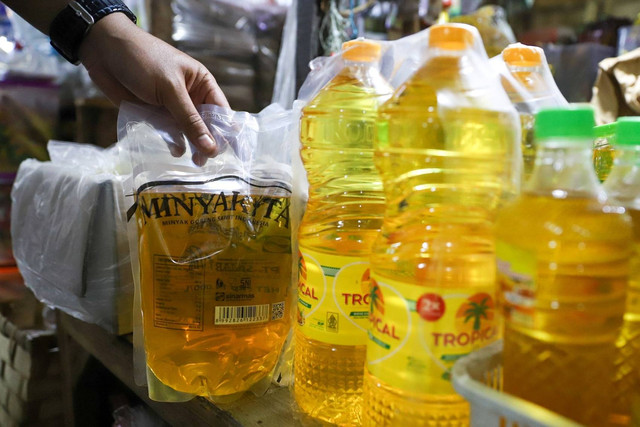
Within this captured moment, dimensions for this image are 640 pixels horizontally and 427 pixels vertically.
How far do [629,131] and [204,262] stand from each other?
1.81 ft

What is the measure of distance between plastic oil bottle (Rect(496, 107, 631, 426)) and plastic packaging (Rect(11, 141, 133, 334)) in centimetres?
74

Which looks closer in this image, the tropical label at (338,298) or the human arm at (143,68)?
the tropical label at (338,298)

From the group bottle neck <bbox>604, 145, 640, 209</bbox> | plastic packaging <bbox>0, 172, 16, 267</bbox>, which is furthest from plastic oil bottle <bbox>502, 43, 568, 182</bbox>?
plastic packaging <bbox>0, 172, 16, 267</bbox>

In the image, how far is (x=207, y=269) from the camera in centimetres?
69

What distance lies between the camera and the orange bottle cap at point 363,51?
2.10 feet

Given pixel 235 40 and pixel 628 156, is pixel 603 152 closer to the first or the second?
pixel 628 156

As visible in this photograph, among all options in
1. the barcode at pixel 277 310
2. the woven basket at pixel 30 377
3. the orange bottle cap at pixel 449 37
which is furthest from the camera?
the woven basket at pixel 30 377

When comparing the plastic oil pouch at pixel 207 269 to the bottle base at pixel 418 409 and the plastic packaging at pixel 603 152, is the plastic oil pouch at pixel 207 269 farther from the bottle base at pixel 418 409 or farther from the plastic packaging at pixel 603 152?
the plastic packaging at pixel 603 152

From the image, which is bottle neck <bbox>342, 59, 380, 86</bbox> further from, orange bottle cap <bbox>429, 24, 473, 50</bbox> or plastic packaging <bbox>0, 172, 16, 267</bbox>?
plastic packaging <bbox>0, 172, 16, 267</bbox>

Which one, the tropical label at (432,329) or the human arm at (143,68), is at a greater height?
the human arm at (143,68)

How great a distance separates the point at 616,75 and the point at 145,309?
3.75 feet

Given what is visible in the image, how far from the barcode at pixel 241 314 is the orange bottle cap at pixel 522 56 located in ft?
1.64

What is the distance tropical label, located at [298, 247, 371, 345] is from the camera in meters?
0.58

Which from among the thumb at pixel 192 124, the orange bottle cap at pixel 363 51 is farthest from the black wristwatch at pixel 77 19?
the orange bottle cap at pixel 363 51
